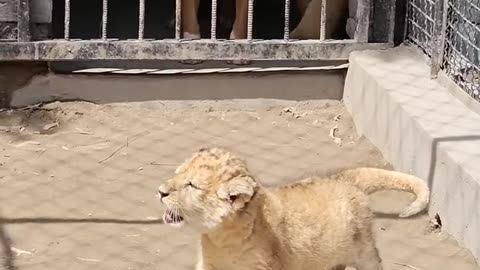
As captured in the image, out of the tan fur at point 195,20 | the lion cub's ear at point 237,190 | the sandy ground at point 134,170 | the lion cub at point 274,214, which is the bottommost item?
the sandy ground at point 134,170

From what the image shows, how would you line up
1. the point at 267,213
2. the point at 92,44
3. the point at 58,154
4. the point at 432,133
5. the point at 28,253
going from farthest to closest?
the point at 92,44 < the point at 58,154 < the point at 432,133 < the point at 28,253 < the point at 267,213

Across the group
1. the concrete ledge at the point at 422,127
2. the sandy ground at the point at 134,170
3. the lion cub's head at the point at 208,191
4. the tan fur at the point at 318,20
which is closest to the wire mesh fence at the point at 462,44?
the concrete ledge at the point at 422,127

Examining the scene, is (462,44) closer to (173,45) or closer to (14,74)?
(173,45)

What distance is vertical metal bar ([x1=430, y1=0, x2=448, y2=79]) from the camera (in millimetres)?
5074

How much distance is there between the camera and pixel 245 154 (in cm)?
511

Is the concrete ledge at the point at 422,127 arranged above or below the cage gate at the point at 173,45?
below

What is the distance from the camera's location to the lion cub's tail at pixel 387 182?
371cm

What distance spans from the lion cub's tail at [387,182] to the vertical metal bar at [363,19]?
201cm

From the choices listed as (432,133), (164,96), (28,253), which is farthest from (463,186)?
(164,96)

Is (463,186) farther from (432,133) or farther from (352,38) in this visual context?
(352,38)

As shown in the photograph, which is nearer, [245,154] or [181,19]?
[245,154]

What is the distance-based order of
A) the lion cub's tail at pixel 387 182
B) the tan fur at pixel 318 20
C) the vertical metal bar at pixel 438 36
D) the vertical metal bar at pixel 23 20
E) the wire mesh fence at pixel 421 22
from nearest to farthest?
the lion cub's tail at pixel 387 182 → the vertical metal bar at pixel 438 36 → the wire mesh fence at pixel 421 22 → the vertical metal bar at pixel 23 20 → the tan fur at pixel 318 20

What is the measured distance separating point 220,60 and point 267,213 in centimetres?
254

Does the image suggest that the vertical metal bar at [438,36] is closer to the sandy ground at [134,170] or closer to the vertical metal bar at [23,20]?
the sandy ground at [134,170]
